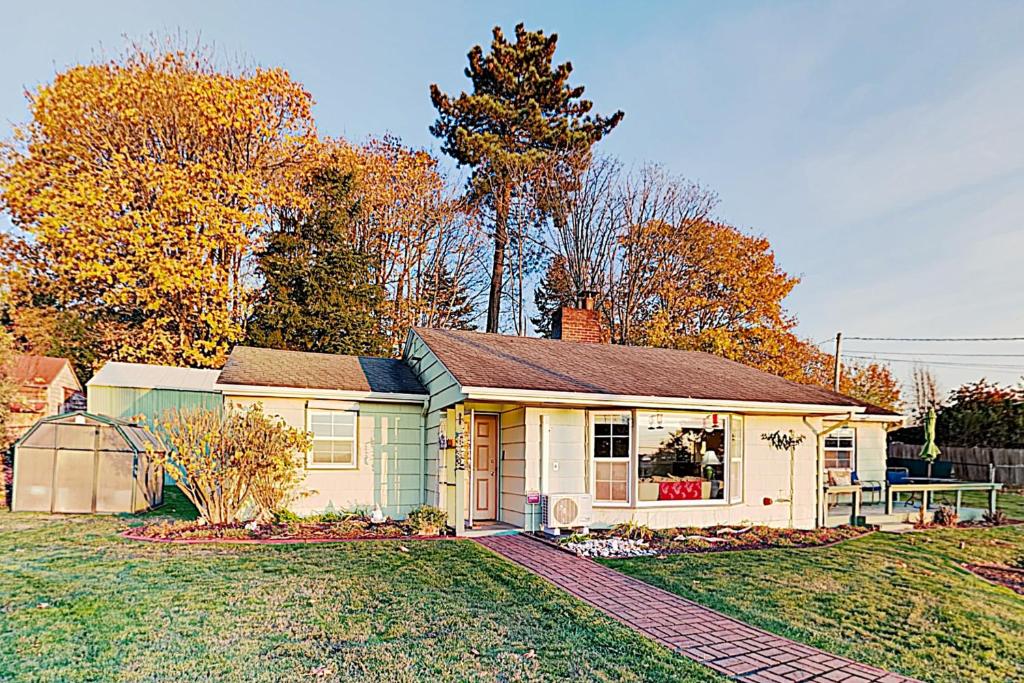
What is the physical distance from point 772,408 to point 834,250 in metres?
9.13

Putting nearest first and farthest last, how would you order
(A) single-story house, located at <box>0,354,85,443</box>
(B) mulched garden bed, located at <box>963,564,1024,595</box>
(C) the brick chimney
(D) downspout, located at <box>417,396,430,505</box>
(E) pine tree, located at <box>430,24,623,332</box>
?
1. (B) mulched garden bed, located at <box>963,564,1024,595</box>
2. (D) downspout, located at <box>417,396,430,505</box>
3. (A) single-story house, located at <box>0,354,85,443</box>
4. (C) the brick chimney
5. (E) pine tree, located at <box>430,24,623,332</box>

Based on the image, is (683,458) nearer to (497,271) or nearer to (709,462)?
(709,462)

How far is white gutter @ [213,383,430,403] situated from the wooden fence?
730 inches

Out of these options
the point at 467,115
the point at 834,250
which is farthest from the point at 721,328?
the point at 467,115

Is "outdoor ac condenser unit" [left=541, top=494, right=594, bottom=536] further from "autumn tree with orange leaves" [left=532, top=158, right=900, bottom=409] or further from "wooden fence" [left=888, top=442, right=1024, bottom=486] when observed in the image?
"wooden fence" [left=888, top=442, right=1024, bottom=486]

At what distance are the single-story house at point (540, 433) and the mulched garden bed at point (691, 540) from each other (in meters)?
0.40

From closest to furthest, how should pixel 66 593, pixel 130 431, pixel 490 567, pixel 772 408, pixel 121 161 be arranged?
pixel 66 593
pixel 490 567
pixel 772 408
pixel 130 431
pixel 121 161

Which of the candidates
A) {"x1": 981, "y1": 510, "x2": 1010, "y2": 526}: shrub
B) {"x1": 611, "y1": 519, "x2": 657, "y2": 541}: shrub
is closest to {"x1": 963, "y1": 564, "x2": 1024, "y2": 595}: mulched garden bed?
{"x1": 611, "y1": 519, "x2": 657, "y2": 541}: shrub

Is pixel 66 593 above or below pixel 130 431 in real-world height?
below

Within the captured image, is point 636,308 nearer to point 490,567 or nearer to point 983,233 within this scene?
point 983,233

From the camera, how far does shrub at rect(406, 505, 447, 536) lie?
1006 centimetres

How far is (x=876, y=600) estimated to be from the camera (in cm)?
684

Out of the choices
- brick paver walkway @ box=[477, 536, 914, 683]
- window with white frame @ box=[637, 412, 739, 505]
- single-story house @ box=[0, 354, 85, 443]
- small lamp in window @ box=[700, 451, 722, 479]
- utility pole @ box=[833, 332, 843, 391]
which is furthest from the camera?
utility pole @ box=[833, 332, 843, 391]

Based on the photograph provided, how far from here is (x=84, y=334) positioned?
20.5m
